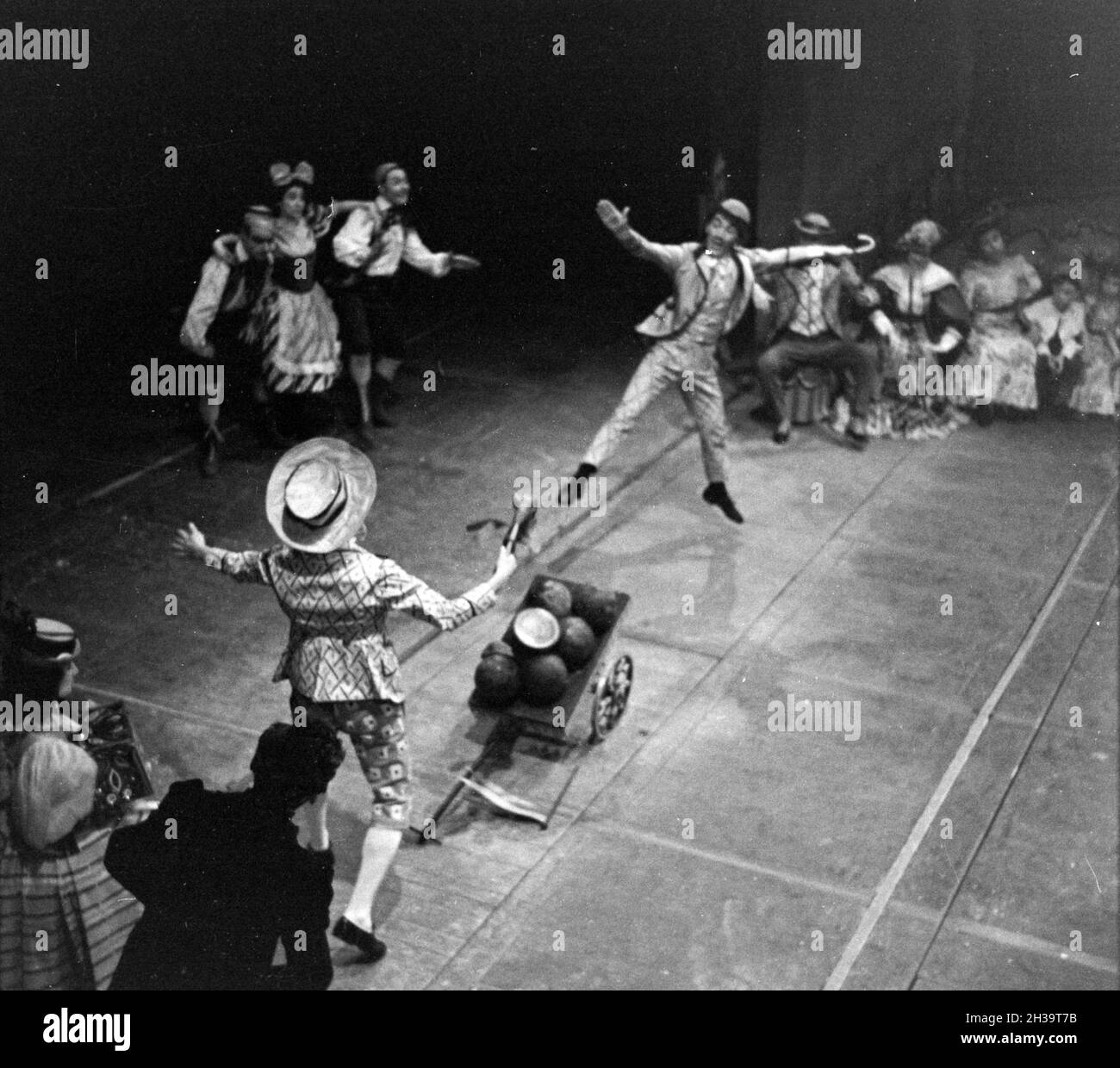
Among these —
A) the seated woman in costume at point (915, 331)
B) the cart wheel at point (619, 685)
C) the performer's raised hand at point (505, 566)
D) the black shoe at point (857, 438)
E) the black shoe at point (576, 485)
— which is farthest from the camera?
the seated woman in costume at point (915, 331)

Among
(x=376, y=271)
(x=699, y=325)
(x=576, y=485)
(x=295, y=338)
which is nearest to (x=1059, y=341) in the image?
(x=699, y=325)

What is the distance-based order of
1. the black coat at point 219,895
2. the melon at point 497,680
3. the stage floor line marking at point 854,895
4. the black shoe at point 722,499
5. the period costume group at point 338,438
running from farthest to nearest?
the black shoe at point 722,499
the melon at point 497,680
the stage floor line marking at point 854,895
the period costume group at point 338,438
the black coat at point 219,895

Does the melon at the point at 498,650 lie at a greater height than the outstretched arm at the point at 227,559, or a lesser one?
lesser

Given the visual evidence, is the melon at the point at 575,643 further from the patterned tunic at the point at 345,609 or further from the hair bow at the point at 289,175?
the hair bow at the point at 289,175

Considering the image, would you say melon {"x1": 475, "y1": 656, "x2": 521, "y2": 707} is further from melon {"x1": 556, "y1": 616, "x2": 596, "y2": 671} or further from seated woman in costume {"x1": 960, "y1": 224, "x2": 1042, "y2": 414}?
seated woman in costume {"x1": 960, "y1": 224, "x2": 1042, "y2": 414}

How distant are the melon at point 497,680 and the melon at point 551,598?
400mm

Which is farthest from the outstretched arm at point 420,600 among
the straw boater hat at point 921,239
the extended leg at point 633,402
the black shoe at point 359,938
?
the straw boater hat at point 921,239

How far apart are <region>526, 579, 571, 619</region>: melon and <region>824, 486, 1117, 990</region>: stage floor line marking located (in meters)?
2.00

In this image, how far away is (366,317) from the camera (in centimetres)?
1326

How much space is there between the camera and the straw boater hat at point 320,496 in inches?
311

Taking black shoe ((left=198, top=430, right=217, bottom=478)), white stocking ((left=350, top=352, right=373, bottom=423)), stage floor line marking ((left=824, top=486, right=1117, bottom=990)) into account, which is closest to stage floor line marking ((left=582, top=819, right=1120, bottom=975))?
stage floor line marking ((left=824, top=486, right=1117, bottom=990))

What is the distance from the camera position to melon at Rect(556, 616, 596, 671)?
9320 millimetres

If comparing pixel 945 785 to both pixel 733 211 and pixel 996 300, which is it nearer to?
pixel 733 211
